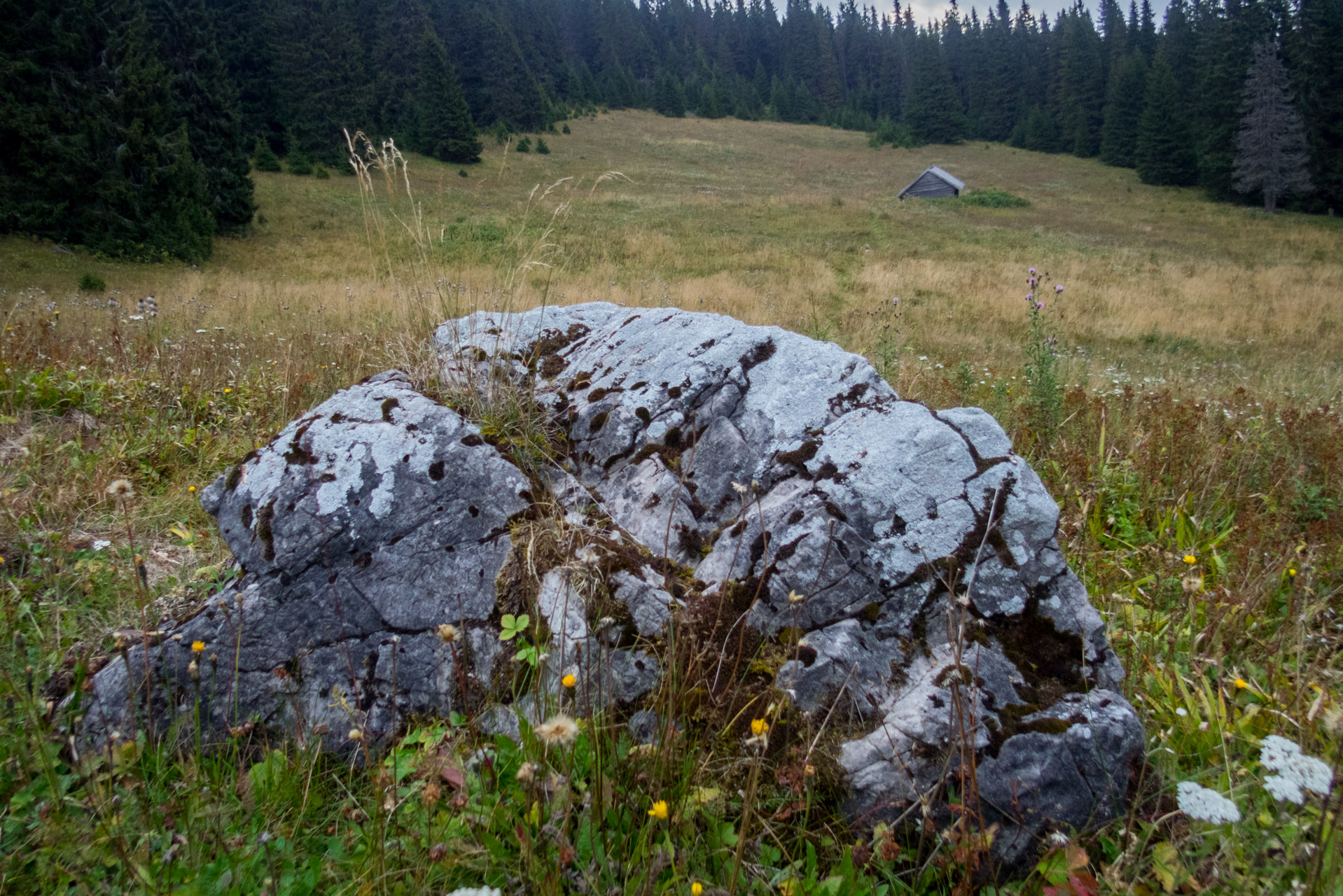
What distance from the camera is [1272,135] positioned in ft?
105

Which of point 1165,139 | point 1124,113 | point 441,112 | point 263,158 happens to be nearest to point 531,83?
point 441,112

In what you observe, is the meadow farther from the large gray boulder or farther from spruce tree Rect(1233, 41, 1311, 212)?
spruce tree Rect(1233, 41, 1311, 212)

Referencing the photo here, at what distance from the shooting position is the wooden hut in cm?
3384

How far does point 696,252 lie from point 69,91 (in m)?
16.2

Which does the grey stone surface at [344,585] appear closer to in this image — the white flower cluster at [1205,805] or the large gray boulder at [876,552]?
the large gray boulder at [876,552]

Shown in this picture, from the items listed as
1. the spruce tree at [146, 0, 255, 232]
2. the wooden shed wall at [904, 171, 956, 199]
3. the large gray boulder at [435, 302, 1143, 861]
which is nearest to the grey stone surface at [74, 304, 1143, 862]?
the large gray boulder at [435, 302, 1143, 861]

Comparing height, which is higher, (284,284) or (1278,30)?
(1278,30)

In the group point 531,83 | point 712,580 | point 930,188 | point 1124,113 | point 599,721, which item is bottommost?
point 599,721

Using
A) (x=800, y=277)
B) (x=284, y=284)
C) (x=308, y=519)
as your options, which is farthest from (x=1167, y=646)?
(x=284, y=284)

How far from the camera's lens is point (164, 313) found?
8734 millimetres

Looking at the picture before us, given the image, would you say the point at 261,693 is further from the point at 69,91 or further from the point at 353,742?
the point at 69,91

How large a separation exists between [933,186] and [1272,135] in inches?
647

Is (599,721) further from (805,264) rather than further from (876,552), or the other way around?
(805,264)

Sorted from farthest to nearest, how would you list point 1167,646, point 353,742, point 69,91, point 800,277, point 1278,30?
1. point 1278,30
2. point 69,91
3. point 800,277
4. point 1167,646
5. point 353,742
